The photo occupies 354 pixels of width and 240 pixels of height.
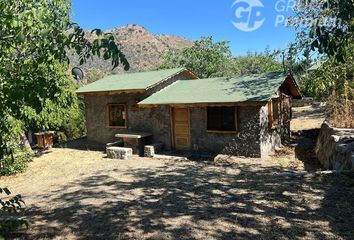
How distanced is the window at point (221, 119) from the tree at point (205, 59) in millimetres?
20378

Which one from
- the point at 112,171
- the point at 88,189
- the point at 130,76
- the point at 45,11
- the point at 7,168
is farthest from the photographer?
the point at 130,76

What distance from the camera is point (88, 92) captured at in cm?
1792

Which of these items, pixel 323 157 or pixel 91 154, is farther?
pixel 91 154

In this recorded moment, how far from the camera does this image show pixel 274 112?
15.4m

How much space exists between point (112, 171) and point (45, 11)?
8.80m

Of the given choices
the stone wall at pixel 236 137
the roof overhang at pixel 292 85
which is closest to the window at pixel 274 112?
the stone wall at pixel 236 137

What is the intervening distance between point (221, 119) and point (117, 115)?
6.05 meters

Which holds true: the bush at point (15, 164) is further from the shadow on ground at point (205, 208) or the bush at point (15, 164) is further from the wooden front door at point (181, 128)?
the wooden front door at point (181, 128)

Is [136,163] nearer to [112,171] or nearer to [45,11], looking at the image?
[112,171]

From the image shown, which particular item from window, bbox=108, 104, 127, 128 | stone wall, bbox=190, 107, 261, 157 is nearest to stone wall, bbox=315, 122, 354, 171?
stone wall, bbox=190, 107, 261, 157

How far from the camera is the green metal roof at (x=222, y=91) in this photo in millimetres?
13547

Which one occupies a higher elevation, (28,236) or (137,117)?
(137,117)

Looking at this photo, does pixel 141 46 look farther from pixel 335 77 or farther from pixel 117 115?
pixel 335 77

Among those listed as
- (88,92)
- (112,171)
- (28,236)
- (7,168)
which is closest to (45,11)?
(28,236)
